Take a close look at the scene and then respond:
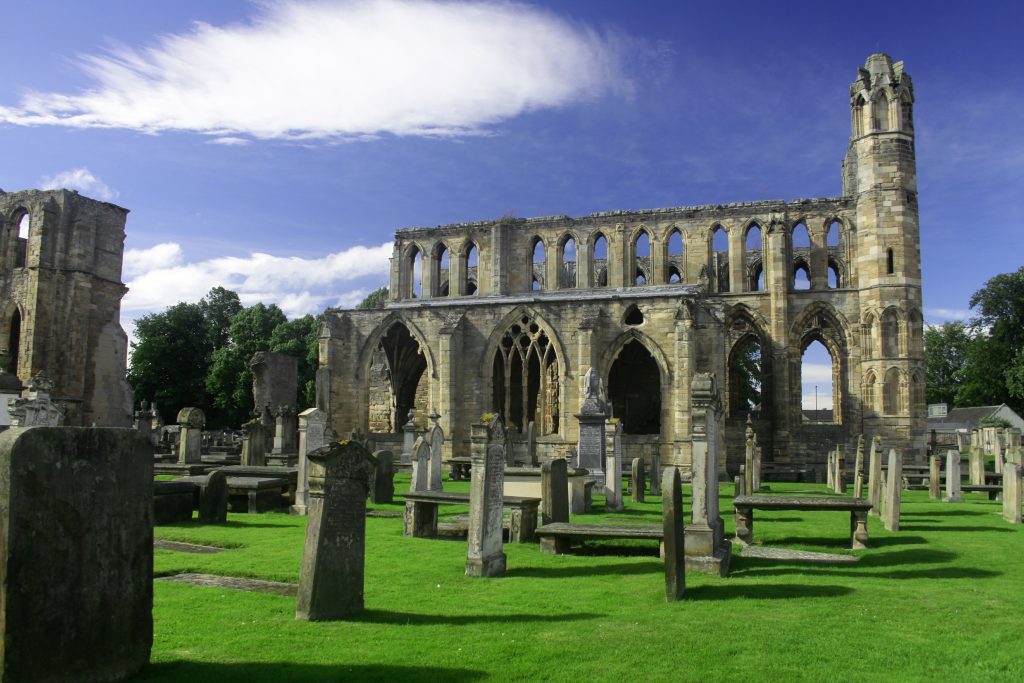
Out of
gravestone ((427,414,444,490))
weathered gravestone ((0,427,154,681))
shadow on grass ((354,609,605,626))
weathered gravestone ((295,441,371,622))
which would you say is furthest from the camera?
gravestone ((427,414,444,490))

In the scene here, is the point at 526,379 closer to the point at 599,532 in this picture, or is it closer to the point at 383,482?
the point at 383,482

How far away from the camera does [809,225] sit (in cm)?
3597

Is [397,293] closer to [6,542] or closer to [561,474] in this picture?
[561,474]

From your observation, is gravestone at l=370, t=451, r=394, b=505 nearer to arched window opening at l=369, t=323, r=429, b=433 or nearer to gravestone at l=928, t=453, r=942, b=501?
gravestone at l=928, t=453, r=942, b=501

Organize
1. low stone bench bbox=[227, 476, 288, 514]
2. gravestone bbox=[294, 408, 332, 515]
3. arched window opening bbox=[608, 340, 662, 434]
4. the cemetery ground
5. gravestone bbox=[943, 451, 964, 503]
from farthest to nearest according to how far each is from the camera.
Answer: arched window opening bbox=[608, 340, 662, 434], gravestone bbox=[943, 451, 964, 503], low stone bench bbox=[227, 476, 288, 514], gravestone bbox=[294, 408, 332, 515], the cemetery ground

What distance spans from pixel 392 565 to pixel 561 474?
11.4 ft

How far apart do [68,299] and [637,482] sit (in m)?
27.4

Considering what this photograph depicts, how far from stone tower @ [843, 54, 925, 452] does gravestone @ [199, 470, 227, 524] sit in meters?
26.3

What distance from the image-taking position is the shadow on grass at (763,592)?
26.5ft

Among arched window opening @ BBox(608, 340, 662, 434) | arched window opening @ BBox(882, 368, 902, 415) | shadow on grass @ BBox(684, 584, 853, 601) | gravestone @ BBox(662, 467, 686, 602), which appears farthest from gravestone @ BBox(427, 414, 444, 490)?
arched window opening @ BBox(882, 368, 902, 415)

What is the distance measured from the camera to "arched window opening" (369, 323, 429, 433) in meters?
35.7

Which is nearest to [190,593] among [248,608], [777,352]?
[248,608]

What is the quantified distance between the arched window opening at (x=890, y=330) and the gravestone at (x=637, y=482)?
18.2 m

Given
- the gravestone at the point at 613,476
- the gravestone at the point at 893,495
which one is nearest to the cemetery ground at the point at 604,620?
the gravestone at the point at 893,495
